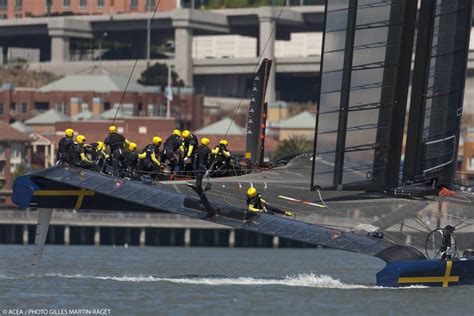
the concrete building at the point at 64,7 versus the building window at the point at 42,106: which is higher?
the concrete building at the point at 64,7

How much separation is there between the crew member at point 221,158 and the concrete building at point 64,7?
117m

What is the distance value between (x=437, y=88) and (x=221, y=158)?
649cm

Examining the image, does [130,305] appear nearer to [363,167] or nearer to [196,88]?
[363,167]

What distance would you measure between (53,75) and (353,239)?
123 metres

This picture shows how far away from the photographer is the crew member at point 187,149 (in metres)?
46.7

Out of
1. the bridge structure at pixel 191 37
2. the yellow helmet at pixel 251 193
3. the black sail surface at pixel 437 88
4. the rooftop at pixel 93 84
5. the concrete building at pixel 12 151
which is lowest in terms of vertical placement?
the concrete building at pixel 12 151

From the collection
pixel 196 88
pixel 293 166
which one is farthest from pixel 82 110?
pixel 293 166

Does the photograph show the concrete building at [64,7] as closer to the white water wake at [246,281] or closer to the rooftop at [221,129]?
the rooftop at [221,129]

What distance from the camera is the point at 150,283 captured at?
141 ft

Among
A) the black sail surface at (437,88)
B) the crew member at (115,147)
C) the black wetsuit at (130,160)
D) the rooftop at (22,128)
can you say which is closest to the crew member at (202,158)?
the black wetsuit at (130,160)

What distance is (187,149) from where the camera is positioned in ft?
153

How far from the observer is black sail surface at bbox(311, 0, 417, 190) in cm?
4153

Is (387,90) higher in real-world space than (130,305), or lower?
higher

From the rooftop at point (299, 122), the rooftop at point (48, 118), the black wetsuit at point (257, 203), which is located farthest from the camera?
the rooftop at point (299, 122)
